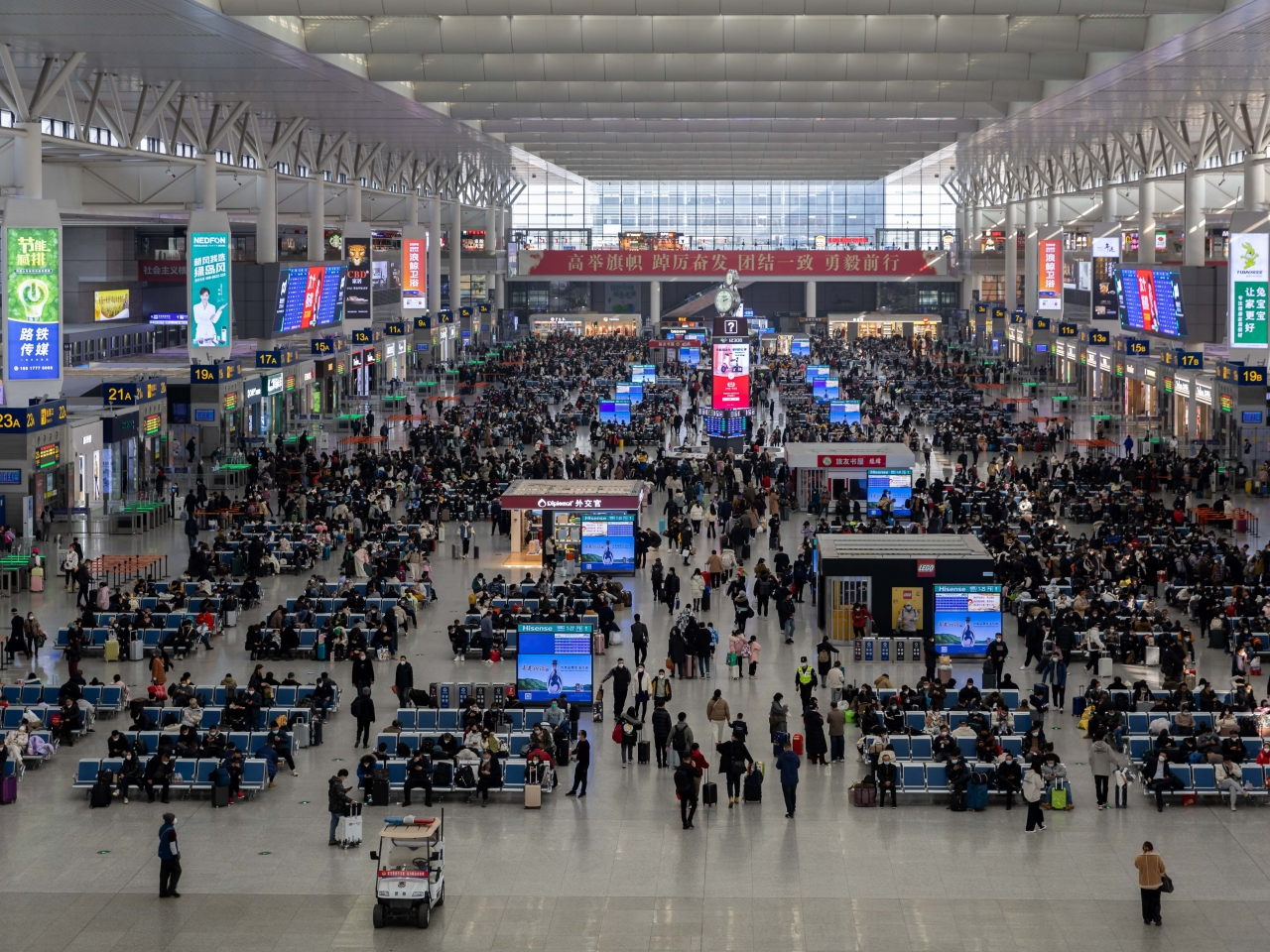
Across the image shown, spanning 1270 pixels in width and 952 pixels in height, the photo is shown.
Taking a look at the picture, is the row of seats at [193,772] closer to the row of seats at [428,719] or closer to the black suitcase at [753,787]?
the row of seats at [428,719]

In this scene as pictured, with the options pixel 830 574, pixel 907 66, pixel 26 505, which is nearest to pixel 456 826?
pixel 830 574

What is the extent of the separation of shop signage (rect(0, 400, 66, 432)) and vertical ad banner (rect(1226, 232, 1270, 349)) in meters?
26.5

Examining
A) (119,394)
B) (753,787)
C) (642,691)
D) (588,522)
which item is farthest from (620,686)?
(119,394)

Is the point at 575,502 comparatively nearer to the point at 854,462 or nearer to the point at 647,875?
the point at 854,462

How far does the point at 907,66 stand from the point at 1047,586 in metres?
13.7

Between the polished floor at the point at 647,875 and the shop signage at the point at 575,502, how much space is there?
12.6 metres

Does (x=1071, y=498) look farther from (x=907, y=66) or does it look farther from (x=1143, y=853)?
(x=1143, y=853)

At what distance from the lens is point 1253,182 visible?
1774 inches

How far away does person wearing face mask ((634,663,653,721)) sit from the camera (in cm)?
2261

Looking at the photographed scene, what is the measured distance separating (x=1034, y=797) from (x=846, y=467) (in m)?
22.3

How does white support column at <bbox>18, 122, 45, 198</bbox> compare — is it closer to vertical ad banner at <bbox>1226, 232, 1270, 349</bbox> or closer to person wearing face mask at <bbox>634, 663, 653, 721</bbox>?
person wearing face mask at <bbox>634, 663, 653, 721</bbox>

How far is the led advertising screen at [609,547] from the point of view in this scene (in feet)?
111

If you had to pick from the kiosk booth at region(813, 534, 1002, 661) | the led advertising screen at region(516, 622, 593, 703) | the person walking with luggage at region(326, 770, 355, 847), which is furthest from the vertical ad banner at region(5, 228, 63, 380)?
the person walking with luggage at region(326, 770, 355, 847)

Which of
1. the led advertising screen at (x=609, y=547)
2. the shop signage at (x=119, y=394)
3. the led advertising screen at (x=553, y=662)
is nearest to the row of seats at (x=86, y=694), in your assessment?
the led advertising screen at (x=553, y=662)
